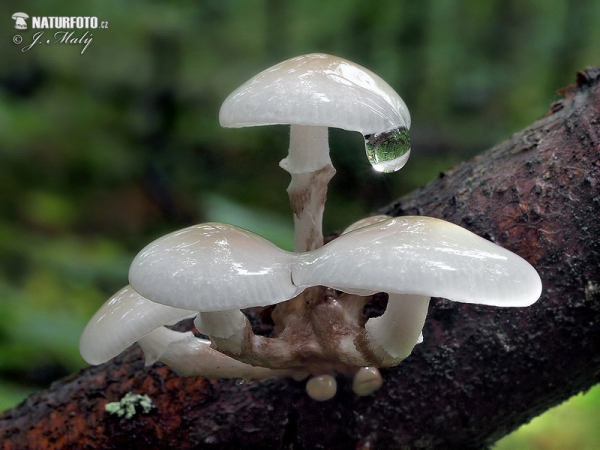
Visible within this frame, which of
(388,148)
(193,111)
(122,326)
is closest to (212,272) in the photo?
(122,326)

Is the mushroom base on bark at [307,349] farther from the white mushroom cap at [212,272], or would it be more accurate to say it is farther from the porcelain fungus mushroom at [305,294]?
the white mushroom cap at [212,272]

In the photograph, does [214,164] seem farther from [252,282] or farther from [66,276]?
[252,282]

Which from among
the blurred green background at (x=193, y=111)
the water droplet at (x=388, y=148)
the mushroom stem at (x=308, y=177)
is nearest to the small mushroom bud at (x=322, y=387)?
the mushroom stem at (x=308, y=177)

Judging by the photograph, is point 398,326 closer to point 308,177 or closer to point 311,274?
point 311,274

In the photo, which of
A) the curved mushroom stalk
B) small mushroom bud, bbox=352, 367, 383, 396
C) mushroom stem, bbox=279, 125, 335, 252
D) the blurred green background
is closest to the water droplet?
the curved mushroom stalk

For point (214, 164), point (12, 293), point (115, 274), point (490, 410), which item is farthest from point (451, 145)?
point (490, 410)

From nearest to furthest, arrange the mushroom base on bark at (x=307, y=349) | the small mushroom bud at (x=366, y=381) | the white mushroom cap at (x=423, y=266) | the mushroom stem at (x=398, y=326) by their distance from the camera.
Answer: the white mushroom cap at (x=423, y=266), the mushroom stem at (x=398, y=326), the mushroom base on bark at (x=307, y=349), the small mushroom bud at (x=366, y=381)
